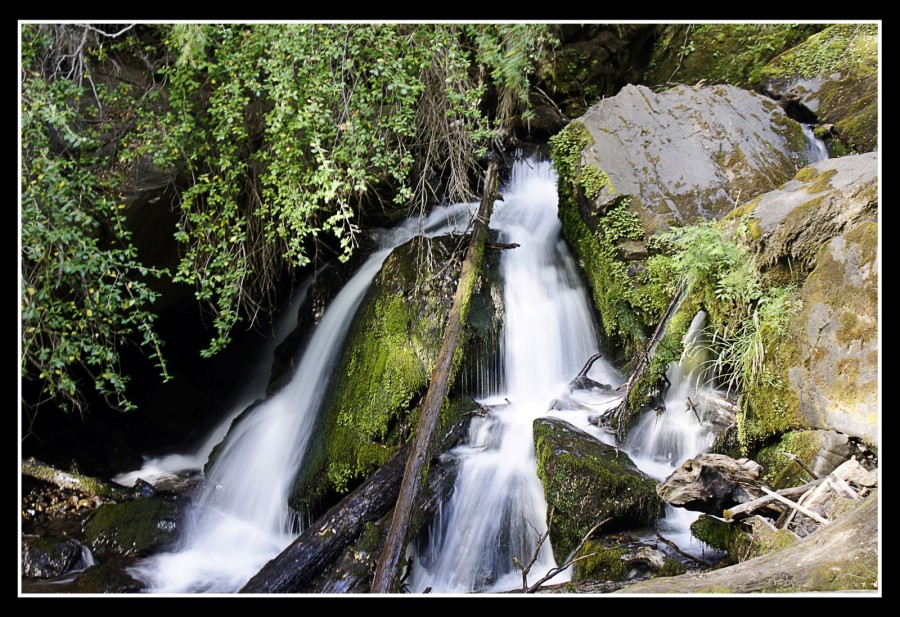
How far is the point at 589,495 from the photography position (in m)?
3.88

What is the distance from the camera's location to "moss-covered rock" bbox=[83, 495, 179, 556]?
15.6ft

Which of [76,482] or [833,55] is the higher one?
[833,55]

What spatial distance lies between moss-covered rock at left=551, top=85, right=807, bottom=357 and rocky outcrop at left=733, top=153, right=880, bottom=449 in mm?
963

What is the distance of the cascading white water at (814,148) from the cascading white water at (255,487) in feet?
11.0

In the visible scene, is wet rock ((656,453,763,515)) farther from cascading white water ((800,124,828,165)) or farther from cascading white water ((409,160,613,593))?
cascading white water ((800,124,828,165))

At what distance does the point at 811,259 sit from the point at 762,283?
0.32 metres

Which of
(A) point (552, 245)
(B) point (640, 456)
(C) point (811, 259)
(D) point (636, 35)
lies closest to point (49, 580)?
(B) point (640, 456)

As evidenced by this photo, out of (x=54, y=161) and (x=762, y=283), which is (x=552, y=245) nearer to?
(x=762, y=283)

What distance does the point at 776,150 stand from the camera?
18.1 feet

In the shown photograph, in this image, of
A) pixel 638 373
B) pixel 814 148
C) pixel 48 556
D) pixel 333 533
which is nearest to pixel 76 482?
pixel 48 556

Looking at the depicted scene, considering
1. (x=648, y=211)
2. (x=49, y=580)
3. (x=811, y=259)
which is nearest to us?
(x=811, y=259)

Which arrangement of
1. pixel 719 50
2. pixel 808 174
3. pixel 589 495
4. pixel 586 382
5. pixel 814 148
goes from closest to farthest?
pixel 589 495, pixel 808 174, pixel 586 382, pixel 814 148, pixel 719 50

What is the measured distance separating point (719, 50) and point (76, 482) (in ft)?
29.7

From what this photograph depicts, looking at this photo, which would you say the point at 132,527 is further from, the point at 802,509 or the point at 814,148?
the point at 814,148
